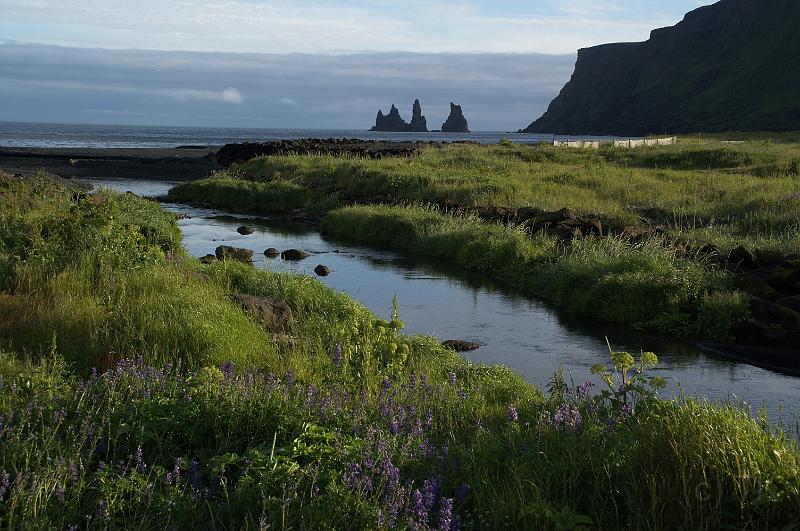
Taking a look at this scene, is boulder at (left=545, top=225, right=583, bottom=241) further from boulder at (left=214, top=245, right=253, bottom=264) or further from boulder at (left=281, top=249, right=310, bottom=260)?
boulder at (left=214, top=245, right=253, bottom=264)

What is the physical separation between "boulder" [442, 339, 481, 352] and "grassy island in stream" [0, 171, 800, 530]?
125 inches

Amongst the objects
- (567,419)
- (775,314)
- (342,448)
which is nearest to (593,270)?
(775,314)

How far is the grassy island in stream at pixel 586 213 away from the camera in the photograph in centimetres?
1510

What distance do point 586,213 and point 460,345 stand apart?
40.2ft

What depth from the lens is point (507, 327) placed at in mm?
14281

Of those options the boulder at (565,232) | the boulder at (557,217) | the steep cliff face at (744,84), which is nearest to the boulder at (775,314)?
the boulder at (565,232)

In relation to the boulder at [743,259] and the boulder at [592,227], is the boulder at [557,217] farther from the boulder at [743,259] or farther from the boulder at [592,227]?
the boulder at [743,259]

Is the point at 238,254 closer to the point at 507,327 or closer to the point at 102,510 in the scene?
the point at 507,327

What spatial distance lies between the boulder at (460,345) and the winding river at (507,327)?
18cm

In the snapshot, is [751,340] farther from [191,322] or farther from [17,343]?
[17,343]

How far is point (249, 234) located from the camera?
26000mm

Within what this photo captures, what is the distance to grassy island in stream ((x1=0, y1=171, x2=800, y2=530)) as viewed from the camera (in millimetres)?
4852

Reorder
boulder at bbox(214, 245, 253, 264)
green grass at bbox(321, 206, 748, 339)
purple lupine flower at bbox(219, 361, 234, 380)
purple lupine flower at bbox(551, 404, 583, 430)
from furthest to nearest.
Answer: boulder at bbox(214, 245, 253, 264), green grass at bbox(321, 206, 748, 339), purple lupine flower at bbox(219, 361, 234, 380), purple lupine flower at bbox(551, 404, 583, 430)

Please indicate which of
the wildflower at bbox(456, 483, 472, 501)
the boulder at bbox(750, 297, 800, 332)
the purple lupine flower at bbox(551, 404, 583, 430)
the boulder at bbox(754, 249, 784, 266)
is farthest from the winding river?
the boulder at bbox(754, 249, 784, 266)
